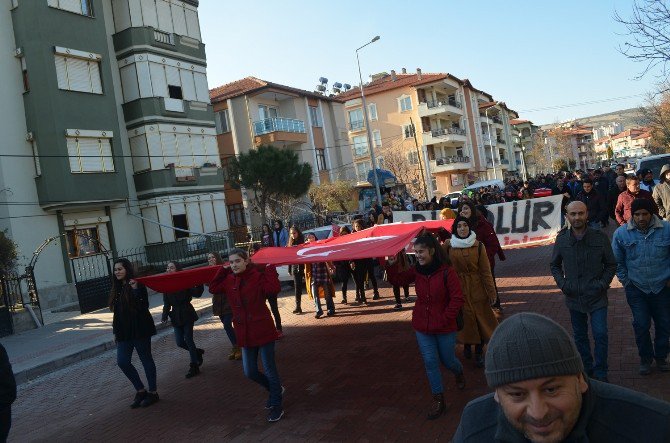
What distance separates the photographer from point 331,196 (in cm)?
3738

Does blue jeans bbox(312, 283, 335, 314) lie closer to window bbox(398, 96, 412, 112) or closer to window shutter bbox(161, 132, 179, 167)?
window shutter bbox(161, 132, 179, 167)

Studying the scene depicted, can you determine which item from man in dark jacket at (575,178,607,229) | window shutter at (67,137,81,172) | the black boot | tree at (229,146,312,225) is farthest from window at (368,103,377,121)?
the black boot

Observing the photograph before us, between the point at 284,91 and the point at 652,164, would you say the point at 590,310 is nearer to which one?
the point at 652,164

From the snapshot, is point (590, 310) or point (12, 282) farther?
point (12, 282)

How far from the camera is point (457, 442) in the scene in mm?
1741

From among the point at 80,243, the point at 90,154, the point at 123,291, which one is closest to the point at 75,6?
the point at 90,154

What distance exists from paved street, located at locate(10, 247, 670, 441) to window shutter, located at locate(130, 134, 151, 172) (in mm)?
16180

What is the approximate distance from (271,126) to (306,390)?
31.9 metres

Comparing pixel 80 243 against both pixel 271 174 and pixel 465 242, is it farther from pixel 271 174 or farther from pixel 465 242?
pixel 465 242

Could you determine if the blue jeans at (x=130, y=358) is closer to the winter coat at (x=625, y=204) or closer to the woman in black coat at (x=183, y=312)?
the woman in black coat at (x=183, y=312)

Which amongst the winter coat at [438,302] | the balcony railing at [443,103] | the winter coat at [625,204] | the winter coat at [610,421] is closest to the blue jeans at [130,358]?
the winter coat at [438,302]

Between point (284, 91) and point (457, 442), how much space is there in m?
38.6

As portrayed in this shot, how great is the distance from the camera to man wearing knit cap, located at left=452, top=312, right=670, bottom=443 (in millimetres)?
1551

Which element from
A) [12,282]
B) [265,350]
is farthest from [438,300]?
[12,282]
